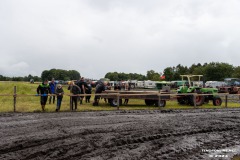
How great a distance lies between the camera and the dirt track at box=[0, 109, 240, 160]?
649 cm

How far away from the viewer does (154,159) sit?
6.16m

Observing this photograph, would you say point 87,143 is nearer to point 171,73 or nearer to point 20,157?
point 20,157

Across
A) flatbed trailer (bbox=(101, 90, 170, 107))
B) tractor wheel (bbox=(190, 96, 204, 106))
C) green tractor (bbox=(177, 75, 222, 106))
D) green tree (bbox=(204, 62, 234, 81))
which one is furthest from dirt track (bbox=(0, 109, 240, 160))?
green tree (bbox=(204, 62, 234, 81))

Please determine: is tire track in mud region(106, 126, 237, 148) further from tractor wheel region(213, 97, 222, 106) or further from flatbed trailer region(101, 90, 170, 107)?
tractor wheel region(213, 97, 222, 106)

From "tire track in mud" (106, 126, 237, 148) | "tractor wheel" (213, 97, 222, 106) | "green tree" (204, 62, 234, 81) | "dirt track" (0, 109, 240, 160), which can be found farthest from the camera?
"green tree" (204, 62, 234, 81)

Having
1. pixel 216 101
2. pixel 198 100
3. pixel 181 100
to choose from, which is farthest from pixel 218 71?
pixel 198 100

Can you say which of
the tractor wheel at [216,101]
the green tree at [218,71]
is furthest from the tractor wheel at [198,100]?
the green tree at [218,71]

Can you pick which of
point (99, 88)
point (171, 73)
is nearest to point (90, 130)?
point (99, 88)

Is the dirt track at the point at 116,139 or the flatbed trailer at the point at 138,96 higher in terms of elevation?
the flatbed trailer at the point at 138,96

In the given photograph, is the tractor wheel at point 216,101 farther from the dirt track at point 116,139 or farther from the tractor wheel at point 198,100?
the dirt track at point 116,139

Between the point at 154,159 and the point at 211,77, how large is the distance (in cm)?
8628

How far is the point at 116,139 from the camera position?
786 cm

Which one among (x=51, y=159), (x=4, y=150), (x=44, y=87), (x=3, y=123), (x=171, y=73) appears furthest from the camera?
(x=171, y=73)

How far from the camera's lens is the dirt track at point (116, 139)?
649 cm
